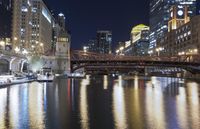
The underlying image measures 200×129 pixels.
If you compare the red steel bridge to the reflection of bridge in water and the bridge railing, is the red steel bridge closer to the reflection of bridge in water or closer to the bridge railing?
the bridge railing

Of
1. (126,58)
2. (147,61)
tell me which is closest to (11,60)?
(147,61)

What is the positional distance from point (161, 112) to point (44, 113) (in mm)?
11006

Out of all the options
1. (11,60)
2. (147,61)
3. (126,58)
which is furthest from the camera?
(126,58)

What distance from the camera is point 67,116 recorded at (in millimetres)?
32750

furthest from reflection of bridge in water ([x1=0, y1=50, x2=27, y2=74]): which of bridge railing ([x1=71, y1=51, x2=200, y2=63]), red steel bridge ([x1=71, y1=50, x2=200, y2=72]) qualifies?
bridge railing ([x1=71, y1=51, x2=200, y2=63])

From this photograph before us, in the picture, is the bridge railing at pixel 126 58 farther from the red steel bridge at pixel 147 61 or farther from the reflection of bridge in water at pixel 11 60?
the reflection of bridge in water at pixel 11 60

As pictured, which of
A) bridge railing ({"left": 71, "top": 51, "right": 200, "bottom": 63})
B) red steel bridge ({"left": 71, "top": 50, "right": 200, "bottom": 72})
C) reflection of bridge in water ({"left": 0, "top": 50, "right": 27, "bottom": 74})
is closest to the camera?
reflection of bridge in water ({"left": 0, "top": 50, "right": 27, "bottom": 74})

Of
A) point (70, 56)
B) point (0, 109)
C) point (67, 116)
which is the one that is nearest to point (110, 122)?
point (67, 116)

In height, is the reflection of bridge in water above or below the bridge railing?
below

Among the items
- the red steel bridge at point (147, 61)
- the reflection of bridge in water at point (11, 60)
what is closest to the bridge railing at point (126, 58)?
the red steel bridge at point (147, 61)

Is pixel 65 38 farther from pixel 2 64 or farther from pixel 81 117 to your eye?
pixel 81 117

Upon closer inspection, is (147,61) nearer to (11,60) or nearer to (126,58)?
(126,58)

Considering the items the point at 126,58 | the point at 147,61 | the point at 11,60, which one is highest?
the point at 126,58

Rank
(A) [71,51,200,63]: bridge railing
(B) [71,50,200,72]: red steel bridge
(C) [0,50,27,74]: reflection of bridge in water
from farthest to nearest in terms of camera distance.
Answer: (A) [71,51,200,63]: bridge railing → (B) [71,50,200,72]: red steel bridge → (C) [0,50,27,74]: reflection of bridge in water
